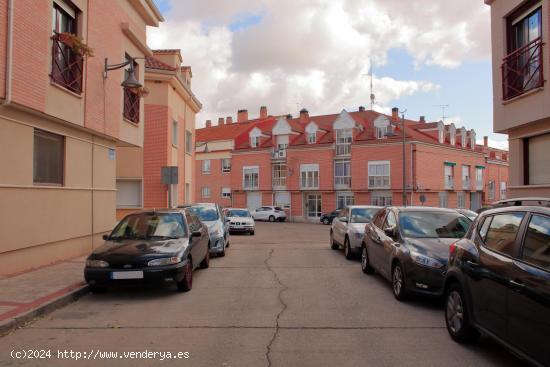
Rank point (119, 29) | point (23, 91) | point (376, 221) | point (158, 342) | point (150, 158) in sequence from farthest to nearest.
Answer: point (150, 158) → point (119, 29) → point (376, 221) → point (23, 91) → point (158, 342)

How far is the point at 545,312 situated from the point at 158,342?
12.6 ft

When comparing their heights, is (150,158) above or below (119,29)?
below

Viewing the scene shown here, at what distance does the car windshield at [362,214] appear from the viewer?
1293 cm

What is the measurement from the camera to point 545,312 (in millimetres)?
3492

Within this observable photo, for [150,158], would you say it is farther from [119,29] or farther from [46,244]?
[46,244]

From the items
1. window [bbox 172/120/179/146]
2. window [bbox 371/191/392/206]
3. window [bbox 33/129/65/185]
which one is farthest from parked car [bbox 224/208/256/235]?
window [bbox 371/191/392/206]

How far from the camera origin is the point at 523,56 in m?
11.0

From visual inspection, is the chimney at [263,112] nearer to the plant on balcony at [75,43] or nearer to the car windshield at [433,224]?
the plant on balcony at [75,43]

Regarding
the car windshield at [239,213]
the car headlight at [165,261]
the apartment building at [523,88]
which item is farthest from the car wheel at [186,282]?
the car windshield at [239,213]

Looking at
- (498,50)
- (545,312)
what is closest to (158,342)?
(545,312)

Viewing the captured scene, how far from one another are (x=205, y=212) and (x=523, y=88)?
9392mm

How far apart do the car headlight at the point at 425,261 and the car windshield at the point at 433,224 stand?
0.80 meters

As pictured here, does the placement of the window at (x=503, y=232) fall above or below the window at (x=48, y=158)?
below

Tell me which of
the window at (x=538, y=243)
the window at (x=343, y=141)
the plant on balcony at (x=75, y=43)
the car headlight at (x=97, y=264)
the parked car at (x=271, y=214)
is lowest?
the parked car at (x=271, y=214)
